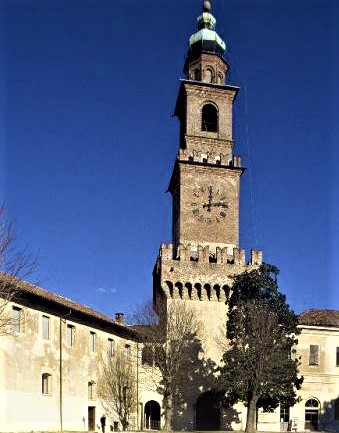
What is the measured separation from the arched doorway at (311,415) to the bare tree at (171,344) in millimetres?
11664

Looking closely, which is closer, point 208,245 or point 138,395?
point 138,395

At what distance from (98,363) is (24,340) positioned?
10.2 metres

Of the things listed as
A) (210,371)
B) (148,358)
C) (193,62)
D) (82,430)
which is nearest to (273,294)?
(210,371)

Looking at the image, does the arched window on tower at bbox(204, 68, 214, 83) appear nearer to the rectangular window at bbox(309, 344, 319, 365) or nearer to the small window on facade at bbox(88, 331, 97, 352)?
the rectangular window at bbox(309, 344, 319, 365)

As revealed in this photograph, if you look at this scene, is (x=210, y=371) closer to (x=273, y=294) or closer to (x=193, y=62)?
(x=273, y=294)

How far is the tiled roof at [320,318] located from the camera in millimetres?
51562

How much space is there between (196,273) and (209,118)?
52.4 feet

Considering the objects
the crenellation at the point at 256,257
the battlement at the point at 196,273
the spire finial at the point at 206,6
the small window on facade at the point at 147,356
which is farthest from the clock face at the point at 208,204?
the spire finial at the point at 206,6

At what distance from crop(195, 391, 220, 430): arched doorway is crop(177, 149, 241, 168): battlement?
2047cm

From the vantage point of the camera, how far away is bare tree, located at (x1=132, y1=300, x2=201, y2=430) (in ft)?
143

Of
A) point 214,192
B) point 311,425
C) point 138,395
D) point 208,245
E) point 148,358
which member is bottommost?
point 311,425

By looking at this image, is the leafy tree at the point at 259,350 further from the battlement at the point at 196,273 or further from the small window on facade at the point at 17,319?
the small window on facade at the point at 17,319

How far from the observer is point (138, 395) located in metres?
46.7

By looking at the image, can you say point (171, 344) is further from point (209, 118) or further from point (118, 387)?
point (209, 118)
